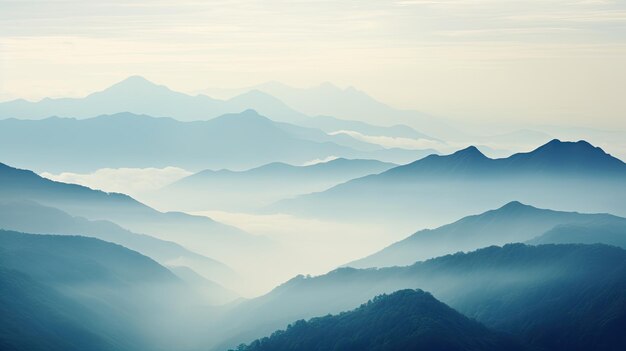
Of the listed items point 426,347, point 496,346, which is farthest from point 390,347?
point 496,346

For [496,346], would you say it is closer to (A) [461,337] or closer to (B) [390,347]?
(A) [461,337]

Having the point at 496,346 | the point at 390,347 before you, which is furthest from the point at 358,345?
the point at 496,346

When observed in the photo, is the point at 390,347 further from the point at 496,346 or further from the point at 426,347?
the point at 496,346

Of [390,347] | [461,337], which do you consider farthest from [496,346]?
[390,347]

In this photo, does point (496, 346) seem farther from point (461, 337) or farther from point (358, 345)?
point (358, 345)

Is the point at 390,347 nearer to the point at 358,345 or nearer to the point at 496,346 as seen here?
the point at 358,345
